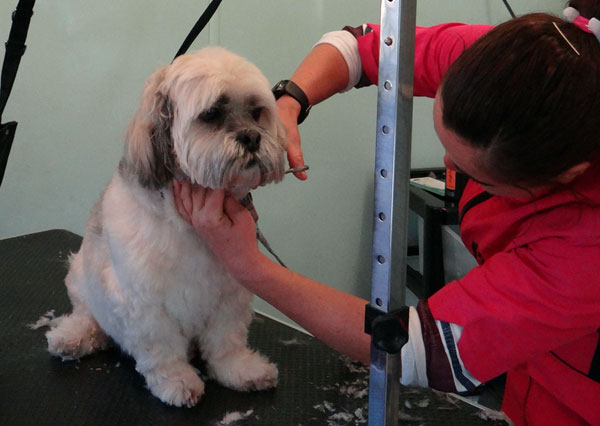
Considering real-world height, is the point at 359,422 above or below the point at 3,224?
above

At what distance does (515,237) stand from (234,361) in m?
0.66

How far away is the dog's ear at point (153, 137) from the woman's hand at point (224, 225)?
2.3 inches

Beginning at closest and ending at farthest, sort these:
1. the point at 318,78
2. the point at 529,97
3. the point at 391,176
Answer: the point at 391,176 → the point at 529,97 → the point at 318,78

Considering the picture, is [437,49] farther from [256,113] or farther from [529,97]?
[529,97]

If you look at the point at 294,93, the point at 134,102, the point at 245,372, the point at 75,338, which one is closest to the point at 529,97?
the point at 294,93

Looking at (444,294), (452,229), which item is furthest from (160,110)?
(452,229)

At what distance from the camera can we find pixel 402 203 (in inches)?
24.9

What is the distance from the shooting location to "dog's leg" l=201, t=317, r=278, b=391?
1292 millimetres

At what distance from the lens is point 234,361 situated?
1320 mm

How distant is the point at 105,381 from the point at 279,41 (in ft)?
5.57

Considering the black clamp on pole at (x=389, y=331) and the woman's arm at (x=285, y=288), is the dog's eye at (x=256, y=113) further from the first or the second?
the black clamp on pole at (x=389, y=331)

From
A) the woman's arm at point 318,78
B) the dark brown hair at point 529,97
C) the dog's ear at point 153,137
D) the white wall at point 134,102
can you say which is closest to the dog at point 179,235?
the dog's ear at point 153,137

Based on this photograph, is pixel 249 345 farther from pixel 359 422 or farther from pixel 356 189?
pixel 356 189

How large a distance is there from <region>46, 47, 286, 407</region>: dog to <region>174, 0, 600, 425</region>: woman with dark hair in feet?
0.28
